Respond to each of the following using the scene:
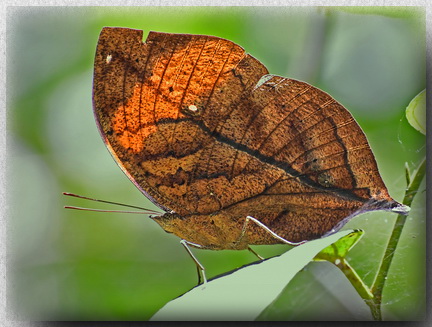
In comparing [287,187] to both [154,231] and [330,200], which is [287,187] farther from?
[154,231]

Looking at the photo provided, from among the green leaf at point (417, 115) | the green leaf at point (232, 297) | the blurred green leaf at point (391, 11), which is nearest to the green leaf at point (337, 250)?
the green leaf at point (232, 297)

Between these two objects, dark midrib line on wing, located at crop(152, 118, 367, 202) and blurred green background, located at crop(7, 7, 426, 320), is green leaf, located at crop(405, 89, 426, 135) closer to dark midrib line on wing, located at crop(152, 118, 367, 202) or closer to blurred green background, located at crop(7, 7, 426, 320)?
blurred green background, located at crop(7, 7, 426, 320)

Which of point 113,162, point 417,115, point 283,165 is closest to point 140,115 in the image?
point 113,162

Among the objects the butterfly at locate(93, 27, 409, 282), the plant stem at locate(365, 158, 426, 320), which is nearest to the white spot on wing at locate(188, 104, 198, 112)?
the butterfly at locate(93, 27, 409, 282)

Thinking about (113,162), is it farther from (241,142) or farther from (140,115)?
(241,142)

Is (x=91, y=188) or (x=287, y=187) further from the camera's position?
(x=91, y=188)

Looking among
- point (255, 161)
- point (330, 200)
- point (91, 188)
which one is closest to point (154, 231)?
point (91, 188)
